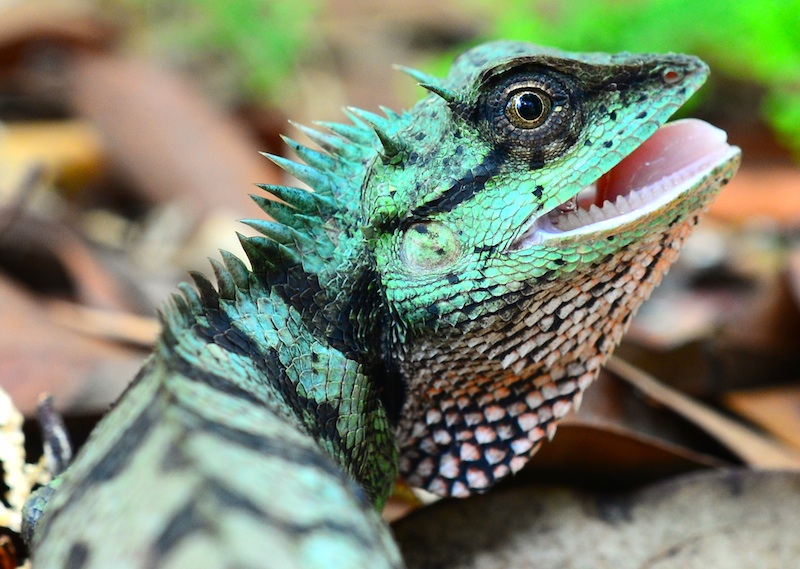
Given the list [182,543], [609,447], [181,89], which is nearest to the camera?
[182,543]

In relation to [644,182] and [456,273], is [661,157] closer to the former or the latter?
[644,182]

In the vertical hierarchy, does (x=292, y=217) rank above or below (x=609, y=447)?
above

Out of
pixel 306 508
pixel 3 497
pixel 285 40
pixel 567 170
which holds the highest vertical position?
pixel 285 40

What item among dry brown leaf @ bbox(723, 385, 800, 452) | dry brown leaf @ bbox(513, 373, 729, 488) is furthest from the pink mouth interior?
dry brown leaf @ bbox(723, 385, 800, 452)

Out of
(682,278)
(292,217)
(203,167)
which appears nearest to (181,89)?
(203,167)

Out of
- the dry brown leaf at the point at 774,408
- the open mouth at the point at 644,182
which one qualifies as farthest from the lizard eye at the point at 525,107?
the dry brown leaf at the point at 774,408

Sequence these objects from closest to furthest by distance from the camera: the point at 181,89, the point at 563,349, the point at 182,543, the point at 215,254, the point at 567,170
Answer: the point at 182,543 < the point at 567,170 < the point at 563,349 < the point at 215,254 < the point at 181,89

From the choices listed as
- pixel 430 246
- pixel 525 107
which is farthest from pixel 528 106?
pixel 430 246

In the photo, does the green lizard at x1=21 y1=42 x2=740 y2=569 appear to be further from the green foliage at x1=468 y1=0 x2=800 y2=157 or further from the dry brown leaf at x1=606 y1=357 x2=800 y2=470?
the green foliage at x1=468 y1=0 x2=800 y2=157

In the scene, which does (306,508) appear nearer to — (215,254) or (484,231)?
(484,231)
